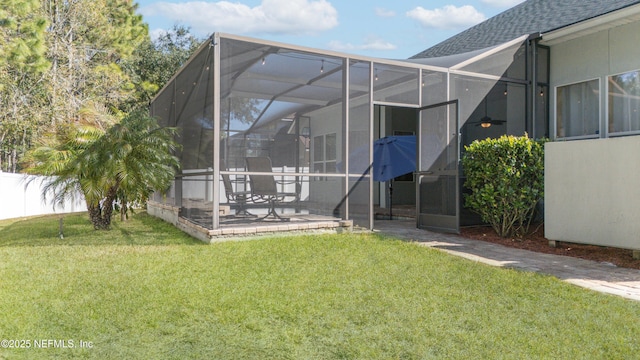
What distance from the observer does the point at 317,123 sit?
7191 millimetres

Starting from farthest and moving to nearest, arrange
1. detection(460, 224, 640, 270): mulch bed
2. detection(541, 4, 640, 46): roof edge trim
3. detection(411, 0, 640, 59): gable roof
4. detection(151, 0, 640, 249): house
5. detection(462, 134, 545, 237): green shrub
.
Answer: detection(411, 0, 640, 59): gable roof, detection(541, 4, 640, 46): roof edge trim, detection(462, 134, 545, 237): green shrub, detection(151, 0, 640, 249): house, detection(460, 224, 640, 270): mulch bed

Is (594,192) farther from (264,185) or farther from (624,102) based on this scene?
(264,185)

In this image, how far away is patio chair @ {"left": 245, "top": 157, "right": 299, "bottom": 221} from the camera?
21.7 ft

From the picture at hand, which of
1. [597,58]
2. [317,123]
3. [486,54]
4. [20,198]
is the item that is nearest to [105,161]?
[317,123]

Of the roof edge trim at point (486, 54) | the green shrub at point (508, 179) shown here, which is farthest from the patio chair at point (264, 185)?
the roof edge trim at point (486, 54)

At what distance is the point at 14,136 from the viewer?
18.6 metres

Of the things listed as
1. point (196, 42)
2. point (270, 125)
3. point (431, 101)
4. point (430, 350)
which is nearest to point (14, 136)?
point (196, 42)

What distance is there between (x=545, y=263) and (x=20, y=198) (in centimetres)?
1470

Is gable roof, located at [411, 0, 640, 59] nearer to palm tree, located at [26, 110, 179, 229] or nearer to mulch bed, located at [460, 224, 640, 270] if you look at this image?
mulch bed, located at [460, 224, 640, 270]

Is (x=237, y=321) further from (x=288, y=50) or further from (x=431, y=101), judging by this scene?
(x=431, y=101)

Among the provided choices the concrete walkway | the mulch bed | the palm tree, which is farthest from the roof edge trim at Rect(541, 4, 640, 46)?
the palm tree

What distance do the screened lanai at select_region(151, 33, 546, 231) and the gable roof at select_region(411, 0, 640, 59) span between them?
53.2 inches

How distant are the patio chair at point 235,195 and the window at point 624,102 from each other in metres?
6.59

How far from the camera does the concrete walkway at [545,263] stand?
14.1 feet
